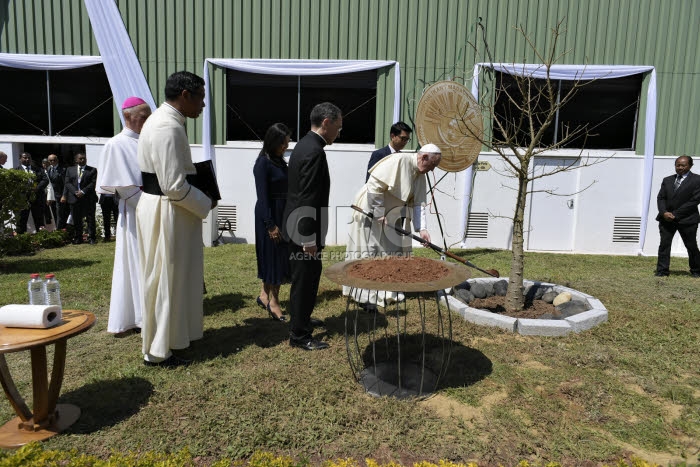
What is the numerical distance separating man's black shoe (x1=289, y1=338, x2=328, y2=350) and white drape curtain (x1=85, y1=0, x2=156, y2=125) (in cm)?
722

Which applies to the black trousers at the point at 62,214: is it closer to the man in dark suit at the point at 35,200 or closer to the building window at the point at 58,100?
the man in dark suit at the point at 35,200

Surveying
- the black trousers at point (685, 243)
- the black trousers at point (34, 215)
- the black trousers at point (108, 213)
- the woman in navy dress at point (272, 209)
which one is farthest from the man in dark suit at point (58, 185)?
the black trousers at point (685, 243)

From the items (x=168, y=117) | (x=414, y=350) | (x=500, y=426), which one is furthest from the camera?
(x=414, y=350)

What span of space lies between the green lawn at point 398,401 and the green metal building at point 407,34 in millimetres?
6096

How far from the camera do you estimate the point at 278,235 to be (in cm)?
448

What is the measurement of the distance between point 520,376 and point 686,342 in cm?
200

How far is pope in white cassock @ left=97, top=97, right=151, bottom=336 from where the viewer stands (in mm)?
4160

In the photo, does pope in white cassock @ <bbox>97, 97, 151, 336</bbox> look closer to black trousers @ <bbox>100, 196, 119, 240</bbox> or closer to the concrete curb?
the concrete curb

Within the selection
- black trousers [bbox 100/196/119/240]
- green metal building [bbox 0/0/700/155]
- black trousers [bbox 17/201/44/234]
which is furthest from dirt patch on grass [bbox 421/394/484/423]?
black trousers [bbox 17/201/44/234]

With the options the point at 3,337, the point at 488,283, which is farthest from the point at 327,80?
the point at 3,337

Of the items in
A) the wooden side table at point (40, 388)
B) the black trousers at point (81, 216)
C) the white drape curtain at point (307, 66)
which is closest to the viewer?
the wooden side table at point (40, 388)

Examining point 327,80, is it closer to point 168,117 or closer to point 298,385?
point 168,117

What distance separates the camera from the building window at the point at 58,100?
11.1m

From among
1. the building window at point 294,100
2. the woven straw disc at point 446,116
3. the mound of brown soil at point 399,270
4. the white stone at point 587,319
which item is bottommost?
the white stone at point 587,319
